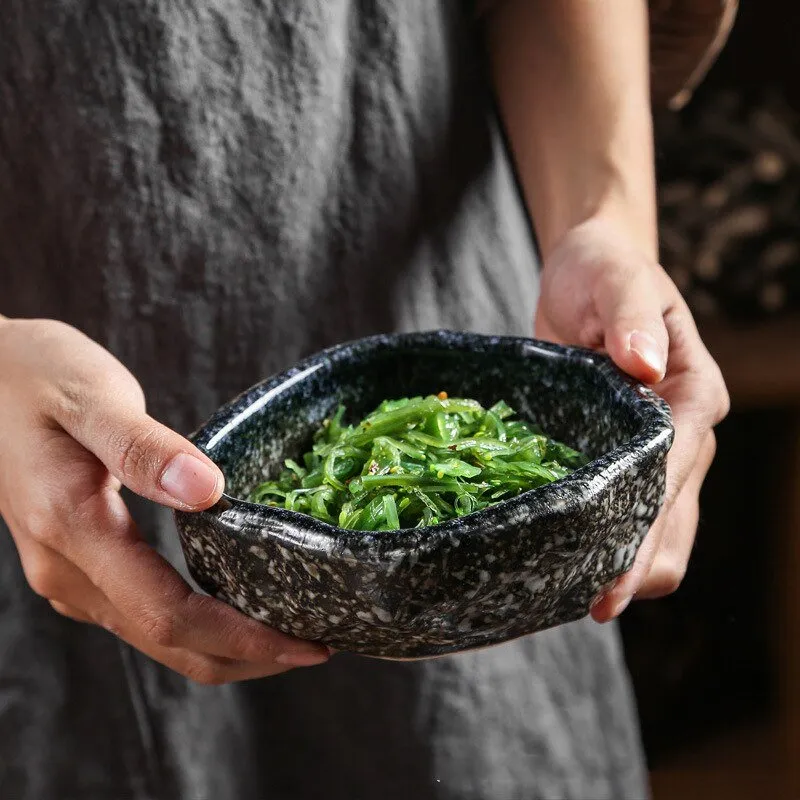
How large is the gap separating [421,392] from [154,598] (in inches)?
12.8

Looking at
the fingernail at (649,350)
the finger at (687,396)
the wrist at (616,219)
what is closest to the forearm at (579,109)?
the wrist at (616,219)

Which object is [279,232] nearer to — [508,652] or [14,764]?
[508,652]

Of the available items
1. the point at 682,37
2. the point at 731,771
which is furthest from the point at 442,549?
the point at 731,771

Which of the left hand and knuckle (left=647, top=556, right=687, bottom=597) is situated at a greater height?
the left hand

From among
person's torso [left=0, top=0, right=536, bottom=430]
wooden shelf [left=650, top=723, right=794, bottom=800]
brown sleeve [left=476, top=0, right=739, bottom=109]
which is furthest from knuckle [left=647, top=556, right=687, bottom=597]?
wooden shelf [left=650, top=723, right=794, bottom=800]

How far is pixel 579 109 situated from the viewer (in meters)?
1.12

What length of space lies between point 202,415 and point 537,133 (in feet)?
1.61

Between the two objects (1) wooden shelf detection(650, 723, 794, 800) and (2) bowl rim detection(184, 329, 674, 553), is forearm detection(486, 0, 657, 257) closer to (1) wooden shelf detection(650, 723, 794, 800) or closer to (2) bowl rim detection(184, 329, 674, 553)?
(2) bowl rim detection(184, 329, 674, 553)

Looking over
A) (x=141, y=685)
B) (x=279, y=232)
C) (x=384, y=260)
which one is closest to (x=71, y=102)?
(x=279, y=232)

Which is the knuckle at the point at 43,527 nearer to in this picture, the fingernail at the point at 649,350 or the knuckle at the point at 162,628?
the knuckle at the point at 162,628

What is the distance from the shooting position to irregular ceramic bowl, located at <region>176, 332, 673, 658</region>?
2.07 ft

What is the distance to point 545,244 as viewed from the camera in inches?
45.4

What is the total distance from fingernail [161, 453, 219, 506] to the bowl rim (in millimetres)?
16

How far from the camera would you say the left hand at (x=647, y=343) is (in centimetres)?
83
